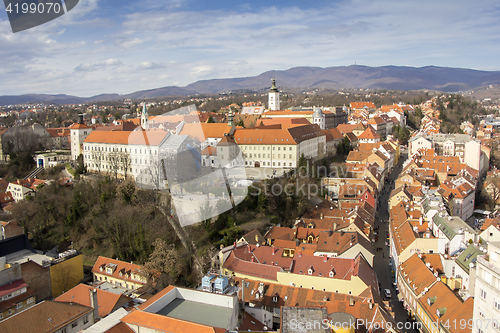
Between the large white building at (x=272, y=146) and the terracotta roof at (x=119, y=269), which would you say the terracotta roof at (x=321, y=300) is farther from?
the large white building at (x=272, y=146)

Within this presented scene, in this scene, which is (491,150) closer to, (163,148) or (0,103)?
(163,148)

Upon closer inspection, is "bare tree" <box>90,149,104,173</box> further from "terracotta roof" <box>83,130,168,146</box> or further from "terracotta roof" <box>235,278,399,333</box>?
"terracotta roof" <box>235,278,399,333</box>

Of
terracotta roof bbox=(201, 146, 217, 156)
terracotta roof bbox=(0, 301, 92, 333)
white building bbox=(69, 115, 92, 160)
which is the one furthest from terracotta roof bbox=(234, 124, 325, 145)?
terracotta roof bbox=(0, 301, 92, 333)

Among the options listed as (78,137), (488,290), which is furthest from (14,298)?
(78,137)

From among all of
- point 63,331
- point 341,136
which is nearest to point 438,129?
point 341,136

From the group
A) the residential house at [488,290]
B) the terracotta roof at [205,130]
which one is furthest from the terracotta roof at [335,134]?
the residential house at [488,290]

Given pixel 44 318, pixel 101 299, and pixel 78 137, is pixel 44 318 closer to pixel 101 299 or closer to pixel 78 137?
pixel 101 299
